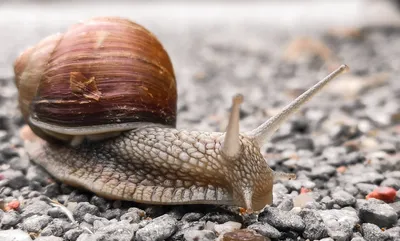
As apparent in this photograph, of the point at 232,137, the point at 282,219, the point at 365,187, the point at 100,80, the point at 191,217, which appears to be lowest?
the point at 191,217

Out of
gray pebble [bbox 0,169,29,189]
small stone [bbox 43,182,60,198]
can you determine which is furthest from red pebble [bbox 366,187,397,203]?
gray pebble [bbox 0,169,29,189]

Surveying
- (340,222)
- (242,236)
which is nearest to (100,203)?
(242,236)

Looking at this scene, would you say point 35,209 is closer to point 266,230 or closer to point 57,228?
point 57,228

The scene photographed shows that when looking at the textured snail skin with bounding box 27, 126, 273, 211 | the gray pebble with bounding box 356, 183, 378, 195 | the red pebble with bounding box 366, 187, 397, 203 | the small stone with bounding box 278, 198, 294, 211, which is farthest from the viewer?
the gray pebble with bounding box 356, 183, 378, 195

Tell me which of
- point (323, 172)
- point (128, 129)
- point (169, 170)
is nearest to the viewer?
point (169, 170)

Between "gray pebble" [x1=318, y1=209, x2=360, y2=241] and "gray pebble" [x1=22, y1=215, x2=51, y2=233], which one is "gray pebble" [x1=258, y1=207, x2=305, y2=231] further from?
"gray pebble" [x1=22, y1=215, x2=51, y2=233]

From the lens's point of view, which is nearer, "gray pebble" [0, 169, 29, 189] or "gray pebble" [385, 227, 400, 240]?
"gray pebble" [385, 227, 400, 240]

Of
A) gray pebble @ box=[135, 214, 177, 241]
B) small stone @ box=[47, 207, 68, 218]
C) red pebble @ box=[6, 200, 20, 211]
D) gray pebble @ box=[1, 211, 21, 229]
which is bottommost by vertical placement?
red pebble @ box=[6, 200, 20, 211]
